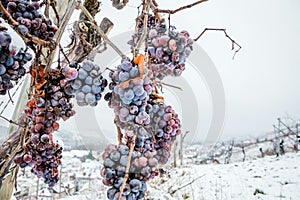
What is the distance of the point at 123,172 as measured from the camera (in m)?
0.30

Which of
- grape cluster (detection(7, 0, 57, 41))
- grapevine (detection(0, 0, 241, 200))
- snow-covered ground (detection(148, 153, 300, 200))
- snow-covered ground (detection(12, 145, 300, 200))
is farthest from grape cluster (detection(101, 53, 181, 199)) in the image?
snow-covered ground (detection(148, 153, 300, 200))

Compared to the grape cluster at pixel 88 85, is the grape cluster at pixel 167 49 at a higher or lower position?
higher

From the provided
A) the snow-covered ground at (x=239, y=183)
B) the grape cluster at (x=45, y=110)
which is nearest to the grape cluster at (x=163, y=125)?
the grape cluster at (x=45, y=110)

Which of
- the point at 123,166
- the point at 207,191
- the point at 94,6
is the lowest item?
the point at 207,191

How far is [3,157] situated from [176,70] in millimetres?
340

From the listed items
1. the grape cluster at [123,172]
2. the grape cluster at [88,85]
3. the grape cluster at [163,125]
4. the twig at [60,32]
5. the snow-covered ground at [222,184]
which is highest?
the twig at [60,32]

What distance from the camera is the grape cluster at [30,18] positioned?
33 cm

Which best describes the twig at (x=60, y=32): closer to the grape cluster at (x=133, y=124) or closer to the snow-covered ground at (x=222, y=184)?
the grape cluster at (x=133, y=124)

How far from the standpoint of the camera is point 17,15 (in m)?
0.33

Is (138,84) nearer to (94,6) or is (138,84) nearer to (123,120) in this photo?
(123,120)

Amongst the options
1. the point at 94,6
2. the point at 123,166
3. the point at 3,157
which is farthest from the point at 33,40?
the point at 94,6

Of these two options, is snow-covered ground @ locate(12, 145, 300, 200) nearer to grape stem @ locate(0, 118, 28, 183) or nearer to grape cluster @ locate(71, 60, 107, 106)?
grape stem @ locate(0, 118, 28, 183)

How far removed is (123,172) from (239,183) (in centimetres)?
396

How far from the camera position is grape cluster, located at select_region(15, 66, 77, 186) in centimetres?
34
